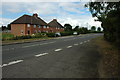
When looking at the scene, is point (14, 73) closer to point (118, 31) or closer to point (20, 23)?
point (118, 31)

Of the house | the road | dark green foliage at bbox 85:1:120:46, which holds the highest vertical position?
the house

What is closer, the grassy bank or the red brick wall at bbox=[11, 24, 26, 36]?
the grassy bank

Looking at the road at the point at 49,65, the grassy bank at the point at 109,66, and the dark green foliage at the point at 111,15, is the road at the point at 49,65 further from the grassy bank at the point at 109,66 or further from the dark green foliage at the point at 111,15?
the dark green foliage at the point at 111,15

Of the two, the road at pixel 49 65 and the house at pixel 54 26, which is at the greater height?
the house at pixel 54 26

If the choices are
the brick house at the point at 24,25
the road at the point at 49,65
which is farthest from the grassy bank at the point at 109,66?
the brick house at the point at 24,25

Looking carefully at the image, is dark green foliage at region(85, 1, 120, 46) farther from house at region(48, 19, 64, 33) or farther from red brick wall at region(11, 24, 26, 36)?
house at region(48, 19, 64, 33)

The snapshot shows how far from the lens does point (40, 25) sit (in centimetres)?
6375

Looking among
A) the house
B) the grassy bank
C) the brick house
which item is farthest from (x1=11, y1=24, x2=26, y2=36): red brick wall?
the grassy bank

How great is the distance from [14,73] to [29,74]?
2.03 feet

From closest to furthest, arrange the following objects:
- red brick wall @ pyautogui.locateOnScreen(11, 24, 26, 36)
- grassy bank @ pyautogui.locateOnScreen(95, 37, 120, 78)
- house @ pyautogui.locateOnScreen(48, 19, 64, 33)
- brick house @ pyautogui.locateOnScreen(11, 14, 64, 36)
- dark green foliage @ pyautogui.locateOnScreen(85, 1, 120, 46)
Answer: grassy bank @ pyautogui.locateOnScreen(95, 37, 120, 78)
dark green foliage @ pyautogui.locateOnScreen(85, 1, 120, 46)
red brick wall @ pyautogui.locateOnScreen(11, 24, 26, 36)
brick house @ pyautogui.locateOnScreen(11, 14, 64, 36)
house @ pyautogui.locateOnScreen(48, 19, 64, 33)

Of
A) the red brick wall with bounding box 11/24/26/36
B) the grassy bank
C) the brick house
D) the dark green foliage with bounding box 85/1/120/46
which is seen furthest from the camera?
the brick house

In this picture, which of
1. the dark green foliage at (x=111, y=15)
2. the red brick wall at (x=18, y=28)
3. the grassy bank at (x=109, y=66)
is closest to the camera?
the grassy bank at (x=109, y=66)

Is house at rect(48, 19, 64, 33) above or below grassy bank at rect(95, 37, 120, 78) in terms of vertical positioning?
above

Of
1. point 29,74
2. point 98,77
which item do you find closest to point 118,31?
point 98,77
